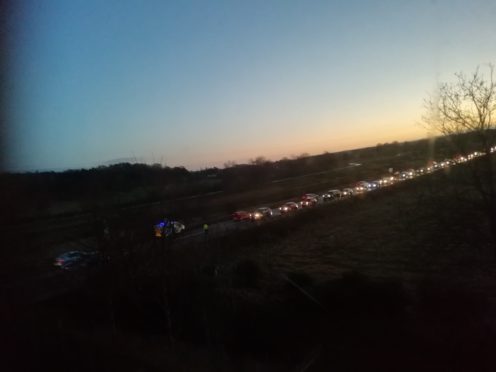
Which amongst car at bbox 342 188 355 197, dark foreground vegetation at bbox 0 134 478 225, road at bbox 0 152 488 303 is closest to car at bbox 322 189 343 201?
car at bbox 342 188 355 197

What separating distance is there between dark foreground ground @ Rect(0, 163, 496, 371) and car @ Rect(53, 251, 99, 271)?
345 mm

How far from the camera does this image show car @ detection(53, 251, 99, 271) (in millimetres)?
12141

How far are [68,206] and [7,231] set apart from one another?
26.5ft

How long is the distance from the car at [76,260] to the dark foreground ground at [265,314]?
345 millimetres

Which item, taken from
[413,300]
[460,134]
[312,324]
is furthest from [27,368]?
[460,134]

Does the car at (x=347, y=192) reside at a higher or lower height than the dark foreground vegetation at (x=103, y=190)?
lower

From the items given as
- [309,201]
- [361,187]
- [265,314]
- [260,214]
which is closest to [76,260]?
[265,314]

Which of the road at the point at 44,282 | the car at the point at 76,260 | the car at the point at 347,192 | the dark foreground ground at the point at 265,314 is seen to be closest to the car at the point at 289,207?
the car at the point at 347,192

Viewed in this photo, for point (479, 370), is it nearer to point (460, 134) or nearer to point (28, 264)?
point (460, 134)

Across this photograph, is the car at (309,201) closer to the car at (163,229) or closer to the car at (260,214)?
the car at (260,214)

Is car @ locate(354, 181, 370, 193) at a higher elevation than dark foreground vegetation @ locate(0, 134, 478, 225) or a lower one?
lower

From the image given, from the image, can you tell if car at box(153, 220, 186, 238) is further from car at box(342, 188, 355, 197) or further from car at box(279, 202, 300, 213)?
car at box(342, 188, 355, 197)

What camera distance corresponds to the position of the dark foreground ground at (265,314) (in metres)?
8.23

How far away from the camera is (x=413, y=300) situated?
12500 mm
